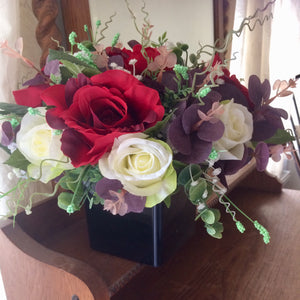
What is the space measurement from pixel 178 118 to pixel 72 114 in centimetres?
Result: 10

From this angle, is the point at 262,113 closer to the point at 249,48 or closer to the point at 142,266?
the point at 142,266

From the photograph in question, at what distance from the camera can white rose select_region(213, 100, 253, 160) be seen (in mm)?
333

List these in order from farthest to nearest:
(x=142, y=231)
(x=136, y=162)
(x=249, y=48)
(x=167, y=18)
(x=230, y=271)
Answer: (x=249, y=48), (x=167, y=18), (x=230, y=271), (x=142, y=231), (x=136, y=162)

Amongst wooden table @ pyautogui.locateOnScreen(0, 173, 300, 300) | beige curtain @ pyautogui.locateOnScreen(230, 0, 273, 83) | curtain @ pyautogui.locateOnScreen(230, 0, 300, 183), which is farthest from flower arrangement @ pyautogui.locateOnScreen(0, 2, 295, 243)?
beige curtain @ pyautogui.locateOnScreen(230, 0, 273, 83)

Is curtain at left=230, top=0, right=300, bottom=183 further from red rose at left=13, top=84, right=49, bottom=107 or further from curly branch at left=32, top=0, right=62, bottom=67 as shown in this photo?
red rose at left=13, top=84, right=49, bottom=107

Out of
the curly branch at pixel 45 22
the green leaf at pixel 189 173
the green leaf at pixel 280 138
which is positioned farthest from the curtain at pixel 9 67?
the green leaf at pixel 280 138

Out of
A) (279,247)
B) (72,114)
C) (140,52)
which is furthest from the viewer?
(279,247)

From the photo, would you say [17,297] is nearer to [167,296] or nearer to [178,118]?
[167,296]

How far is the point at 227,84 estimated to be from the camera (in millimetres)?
378

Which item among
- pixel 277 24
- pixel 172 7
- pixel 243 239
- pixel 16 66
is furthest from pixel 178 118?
pixel 277 24

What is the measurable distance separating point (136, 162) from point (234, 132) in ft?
0.37

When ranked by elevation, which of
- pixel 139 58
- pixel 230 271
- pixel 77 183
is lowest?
pixel 230 271

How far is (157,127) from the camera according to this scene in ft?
1.06

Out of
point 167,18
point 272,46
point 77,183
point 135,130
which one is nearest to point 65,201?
point 77,183
